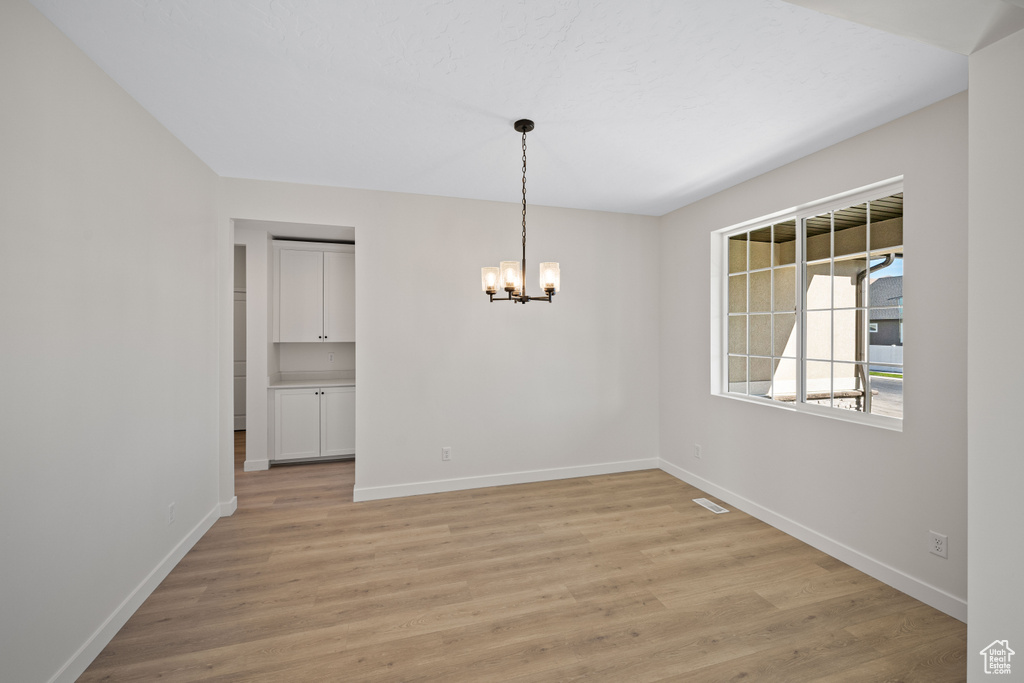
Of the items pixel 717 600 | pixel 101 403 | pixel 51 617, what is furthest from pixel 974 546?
pixel 101 403

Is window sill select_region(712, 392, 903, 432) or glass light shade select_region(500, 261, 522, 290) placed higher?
glass light shade select_region(500, 261, 522, 290)

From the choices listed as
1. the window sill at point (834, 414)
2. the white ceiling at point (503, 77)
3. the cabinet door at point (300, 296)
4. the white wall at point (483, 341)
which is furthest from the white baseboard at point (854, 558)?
the cabinet door at point (300, 296)

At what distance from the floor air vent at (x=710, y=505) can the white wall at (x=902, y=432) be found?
145 millimetres

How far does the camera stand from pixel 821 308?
3119mm

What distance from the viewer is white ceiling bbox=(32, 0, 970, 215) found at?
1.74 meters

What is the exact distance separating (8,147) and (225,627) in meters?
2.20

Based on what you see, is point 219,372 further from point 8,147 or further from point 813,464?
point 813,464

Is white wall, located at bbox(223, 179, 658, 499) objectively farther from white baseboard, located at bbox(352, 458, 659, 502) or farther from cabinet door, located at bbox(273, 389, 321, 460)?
cabinet door, located at bbox(273, 389, 321, 460)

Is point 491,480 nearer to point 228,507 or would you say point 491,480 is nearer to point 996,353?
point 228,507

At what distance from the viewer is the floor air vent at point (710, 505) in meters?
3.62

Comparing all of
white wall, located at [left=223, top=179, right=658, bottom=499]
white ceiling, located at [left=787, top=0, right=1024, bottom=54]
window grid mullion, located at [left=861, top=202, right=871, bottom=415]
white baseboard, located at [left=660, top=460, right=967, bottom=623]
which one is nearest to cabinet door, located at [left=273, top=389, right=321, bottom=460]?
Result: white wall, located at [left=223, top=179, right=658, bottom=499]

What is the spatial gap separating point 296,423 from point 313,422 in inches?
6.6

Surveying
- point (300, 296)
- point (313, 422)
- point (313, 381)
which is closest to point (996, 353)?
point (313, 422)

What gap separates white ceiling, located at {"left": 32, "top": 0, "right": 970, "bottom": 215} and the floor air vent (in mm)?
2665
